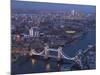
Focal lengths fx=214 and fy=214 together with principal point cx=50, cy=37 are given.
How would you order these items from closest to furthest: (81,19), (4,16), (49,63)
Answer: (4,16) → (49,63) → (81,19)

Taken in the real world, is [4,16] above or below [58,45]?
above

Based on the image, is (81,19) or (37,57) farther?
(81,19)

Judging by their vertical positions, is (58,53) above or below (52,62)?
above

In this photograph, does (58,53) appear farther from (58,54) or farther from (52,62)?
(52,62)

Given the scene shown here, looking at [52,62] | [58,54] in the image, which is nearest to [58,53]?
[58,54]

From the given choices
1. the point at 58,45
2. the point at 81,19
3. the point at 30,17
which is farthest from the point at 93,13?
the point at 30,17

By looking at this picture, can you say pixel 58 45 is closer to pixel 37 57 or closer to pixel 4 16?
pixel 37 57

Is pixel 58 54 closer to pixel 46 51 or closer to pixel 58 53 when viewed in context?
pixel 58 53
